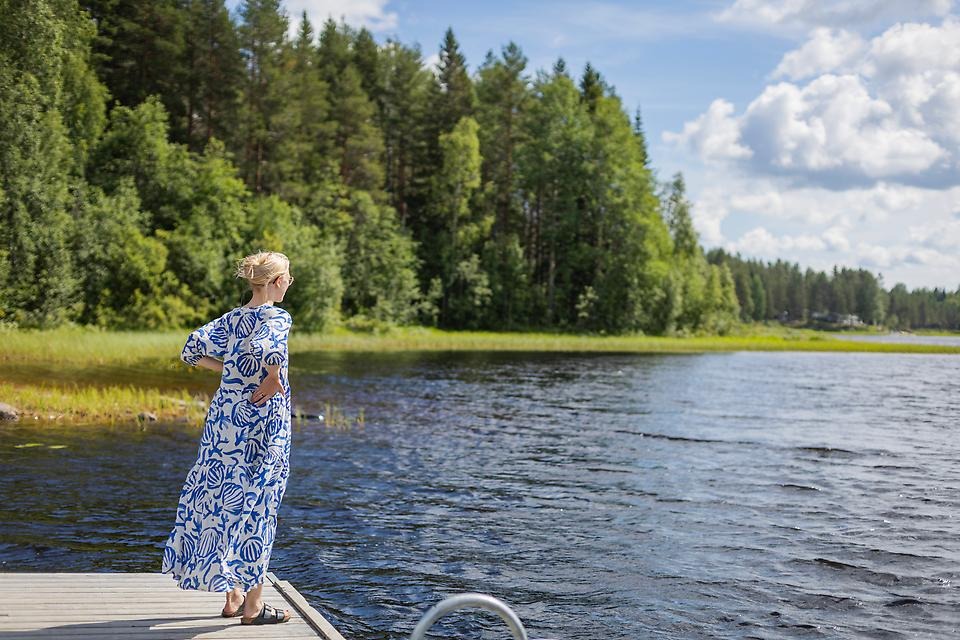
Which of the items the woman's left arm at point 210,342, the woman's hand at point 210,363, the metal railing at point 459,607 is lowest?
the metal railing at point 459,607

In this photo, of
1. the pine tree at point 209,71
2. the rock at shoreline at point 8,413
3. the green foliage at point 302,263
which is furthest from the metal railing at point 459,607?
the pine tree at point 209,71

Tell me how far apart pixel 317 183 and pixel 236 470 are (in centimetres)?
5696

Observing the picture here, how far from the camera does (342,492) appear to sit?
1384 cm

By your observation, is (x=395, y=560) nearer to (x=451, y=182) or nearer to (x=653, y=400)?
(x=653, y=400)

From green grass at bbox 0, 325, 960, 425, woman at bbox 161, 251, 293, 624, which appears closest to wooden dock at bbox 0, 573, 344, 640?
woman at bbox 161, 251, 293, 624

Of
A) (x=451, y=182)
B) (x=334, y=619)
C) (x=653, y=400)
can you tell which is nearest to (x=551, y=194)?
(x=451, y=182)

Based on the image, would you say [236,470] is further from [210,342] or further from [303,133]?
[303,133]

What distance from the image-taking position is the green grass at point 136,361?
19688 mm

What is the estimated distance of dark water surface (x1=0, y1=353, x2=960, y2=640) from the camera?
29.6ft

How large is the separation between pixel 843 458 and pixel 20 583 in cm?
1657

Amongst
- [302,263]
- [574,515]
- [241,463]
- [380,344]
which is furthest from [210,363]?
[380,344]

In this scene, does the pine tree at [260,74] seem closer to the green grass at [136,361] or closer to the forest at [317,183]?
the forest at [317,183]

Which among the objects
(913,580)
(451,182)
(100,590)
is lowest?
(913,580)

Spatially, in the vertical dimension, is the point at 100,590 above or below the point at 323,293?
below
